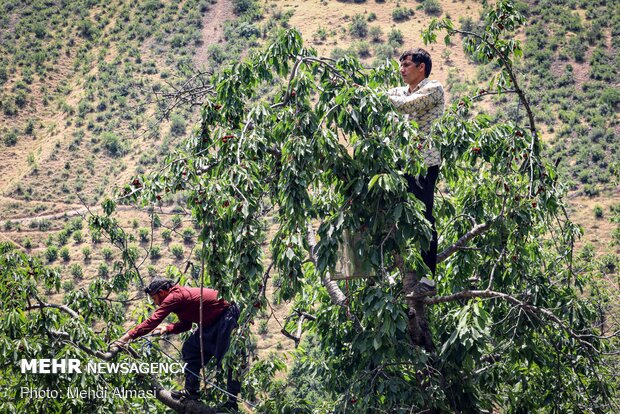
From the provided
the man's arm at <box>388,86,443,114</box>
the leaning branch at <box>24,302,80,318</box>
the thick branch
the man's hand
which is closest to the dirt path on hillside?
the thick branch

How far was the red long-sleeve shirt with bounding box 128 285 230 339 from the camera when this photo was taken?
20.5 ft

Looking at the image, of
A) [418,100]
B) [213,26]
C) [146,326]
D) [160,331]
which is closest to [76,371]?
[146,326]

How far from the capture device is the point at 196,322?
6.75 m

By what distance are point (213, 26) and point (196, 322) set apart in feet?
149

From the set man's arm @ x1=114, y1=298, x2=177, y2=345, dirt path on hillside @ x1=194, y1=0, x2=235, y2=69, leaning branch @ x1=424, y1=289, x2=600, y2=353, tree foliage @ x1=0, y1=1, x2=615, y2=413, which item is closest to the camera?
tree foliage @ x1=0, y1=1, x2=615, y2=413

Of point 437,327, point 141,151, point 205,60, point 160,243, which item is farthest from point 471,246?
point 205,60

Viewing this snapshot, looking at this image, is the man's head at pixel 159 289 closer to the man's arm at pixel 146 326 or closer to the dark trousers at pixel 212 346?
the man's arm at pixel 146 326

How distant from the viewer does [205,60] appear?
150 ft

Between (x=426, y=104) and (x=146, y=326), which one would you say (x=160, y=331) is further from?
(x=426, y=104)

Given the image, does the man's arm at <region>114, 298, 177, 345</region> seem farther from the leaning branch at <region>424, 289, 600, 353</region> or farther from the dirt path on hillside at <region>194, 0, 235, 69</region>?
the dirt path on hillside at <region>194, 0, 235, 69</region>

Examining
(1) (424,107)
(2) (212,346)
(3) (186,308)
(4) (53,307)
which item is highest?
(1) (424,107)

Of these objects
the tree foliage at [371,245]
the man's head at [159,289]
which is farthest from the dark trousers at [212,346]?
the man's head at [159,289]

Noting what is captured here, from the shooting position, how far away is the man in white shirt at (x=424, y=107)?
597 centimetres

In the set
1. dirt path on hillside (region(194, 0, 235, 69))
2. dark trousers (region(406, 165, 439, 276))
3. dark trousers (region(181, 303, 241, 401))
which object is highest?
dark trousers (region(406, 165, 439, 276))
